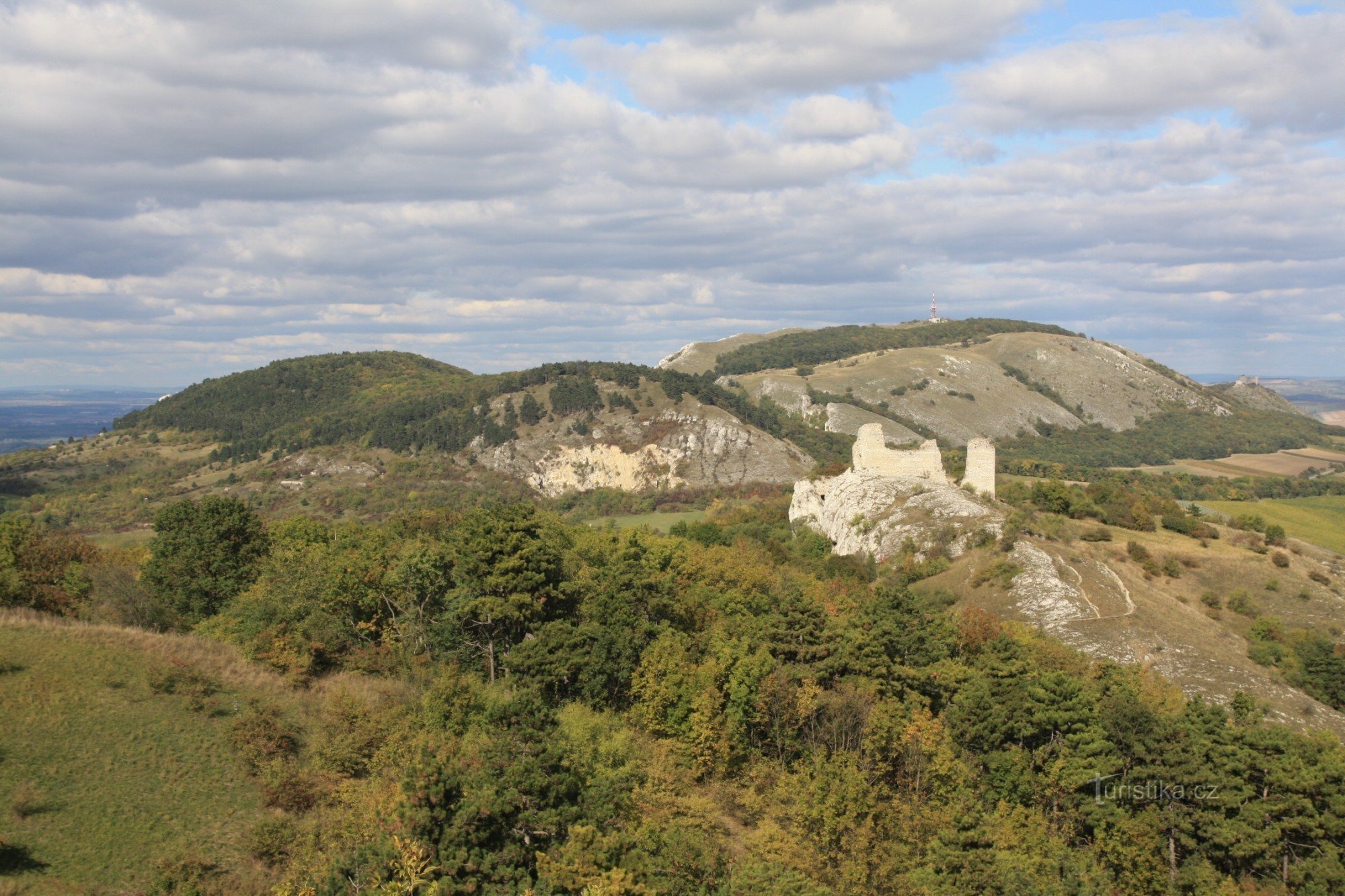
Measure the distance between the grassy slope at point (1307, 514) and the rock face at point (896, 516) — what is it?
42266 mm

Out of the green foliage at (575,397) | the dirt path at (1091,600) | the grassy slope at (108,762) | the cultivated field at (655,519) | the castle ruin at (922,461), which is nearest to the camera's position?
the grassy slope at (108,762)

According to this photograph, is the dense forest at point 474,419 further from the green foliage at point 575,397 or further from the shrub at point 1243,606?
the shrub at point 1243,606

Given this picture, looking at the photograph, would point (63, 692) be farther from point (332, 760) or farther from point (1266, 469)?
point (1266, 469)

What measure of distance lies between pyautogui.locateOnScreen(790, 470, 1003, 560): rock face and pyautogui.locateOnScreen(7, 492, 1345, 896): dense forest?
14927 mm

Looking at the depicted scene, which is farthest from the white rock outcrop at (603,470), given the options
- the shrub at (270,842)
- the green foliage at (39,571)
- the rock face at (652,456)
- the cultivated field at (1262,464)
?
the shrub at (270,842)

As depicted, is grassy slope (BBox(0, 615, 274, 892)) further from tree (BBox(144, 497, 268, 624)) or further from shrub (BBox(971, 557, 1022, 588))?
shrub (BBox(971, 557, 1022, 588))

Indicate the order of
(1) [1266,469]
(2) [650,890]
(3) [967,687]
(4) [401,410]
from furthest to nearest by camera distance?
(4) [401,410] < (1) [1266,469] < (3) [967,687] < (2) [650,890]

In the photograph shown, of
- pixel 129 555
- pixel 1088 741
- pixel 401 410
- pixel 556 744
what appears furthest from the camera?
pixel 401 410

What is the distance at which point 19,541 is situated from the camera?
5006 centimetres

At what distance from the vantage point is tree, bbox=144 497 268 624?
162 ft

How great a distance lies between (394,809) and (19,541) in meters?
36.8

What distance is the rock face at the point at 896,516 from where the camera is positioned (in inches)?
2596

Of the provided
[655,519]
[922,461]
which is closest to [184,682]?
[922,461]

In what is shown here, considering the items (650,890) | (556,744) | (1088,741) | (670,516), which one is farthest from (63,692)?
(670,516)
